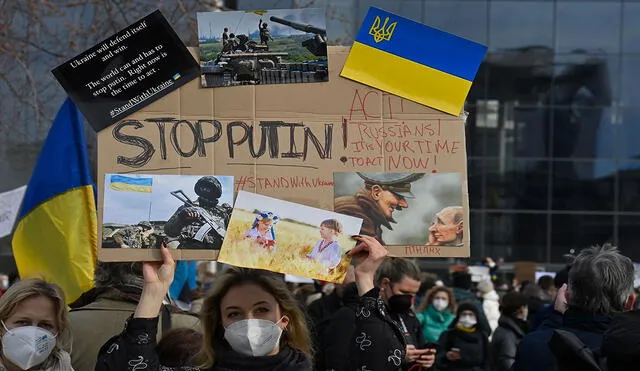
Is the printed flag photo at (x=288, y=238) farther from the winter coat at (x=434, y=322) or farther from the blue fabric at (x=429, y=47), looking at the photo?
the winter coat at (x=434, y=322)

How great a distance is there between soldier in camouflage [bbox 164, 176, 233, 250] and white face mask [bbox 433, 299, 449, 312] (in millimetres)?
6949

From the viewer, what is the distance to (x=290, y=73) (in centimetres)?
404

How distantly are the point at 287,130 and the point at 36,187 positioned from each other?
299 cm

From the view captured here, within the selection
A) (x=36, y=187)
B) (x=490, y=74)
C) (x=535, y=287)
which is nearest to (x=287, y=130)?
(x=36, y=187)

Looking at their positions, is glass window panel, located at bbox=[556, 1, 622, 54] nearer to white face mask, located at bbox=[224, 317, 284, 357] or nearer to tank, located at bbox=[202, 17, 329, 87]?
tank, located at bbox=[202, 17, 329, 87]

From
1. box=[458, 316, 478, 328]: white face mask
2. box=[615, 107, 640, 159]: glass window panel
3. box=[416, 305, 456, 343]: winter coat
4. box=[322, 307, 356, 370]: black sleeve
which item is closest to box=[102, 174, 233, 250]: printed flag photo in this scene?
box=[322, 307, 356, 370]: black sleeve

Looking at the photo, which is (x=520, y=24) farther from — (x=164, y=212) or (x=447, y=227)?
(x=164, y=212)

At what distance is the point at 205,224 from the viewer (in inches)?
155

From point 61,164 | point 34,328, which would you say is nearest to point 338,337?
point 61,164

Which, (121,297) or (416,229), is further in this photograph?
(121,297)

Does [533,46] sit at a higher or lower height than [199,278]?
higher

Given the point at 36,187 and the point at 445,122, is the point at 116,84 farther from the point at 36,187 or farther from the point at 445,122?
the point at 36,187

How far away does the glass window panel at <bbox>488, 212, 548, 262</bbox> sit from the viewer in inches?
1083

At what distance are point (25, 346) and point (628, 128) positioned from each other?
83.0 ft
